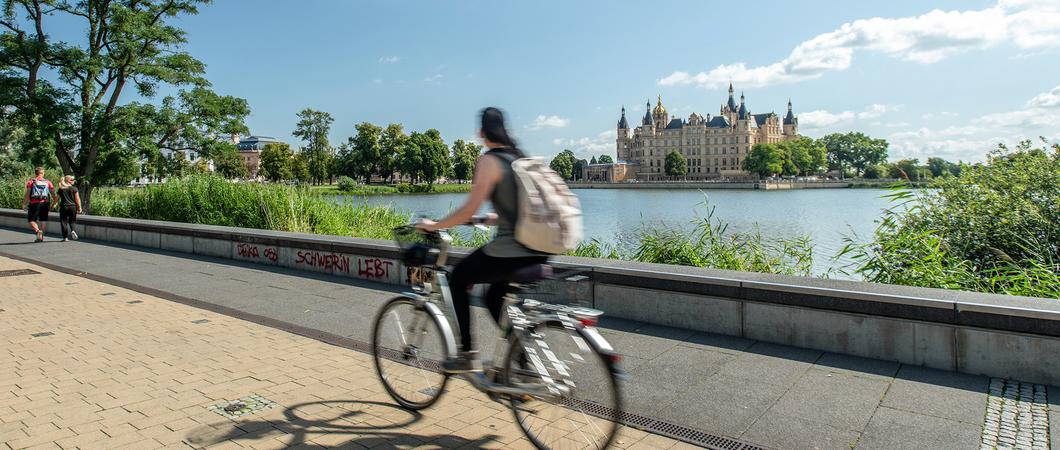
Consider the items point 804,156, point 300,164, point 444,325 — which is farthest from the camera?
point 804,156

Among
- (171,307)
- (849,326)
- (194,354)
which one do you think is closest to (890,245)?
(849,326)

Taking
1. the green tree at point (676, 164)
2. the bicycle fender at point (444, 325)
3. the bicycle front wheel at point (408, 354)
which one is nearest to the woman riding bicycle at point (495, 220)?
the bicycle fender at point (444, 325)

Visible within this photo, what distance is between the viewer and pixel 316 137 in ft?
276

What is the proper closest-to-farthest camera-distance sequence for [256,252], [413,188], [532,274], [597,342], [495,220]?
[597,342] → [532,274] → [495,220] → [256,252] → [413,188]

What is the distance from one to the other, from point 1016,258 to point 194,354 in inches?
297

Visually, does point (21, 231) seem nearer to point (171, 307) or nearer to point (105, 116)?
point (105, 116)

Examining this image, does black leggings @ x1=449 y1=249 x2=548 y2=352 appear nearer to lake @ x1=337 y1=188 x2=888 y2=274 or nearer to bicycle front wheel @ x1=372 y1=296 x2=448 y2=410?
bicycle front wheel @ x1=372 y1=296 x2=448 y2=410

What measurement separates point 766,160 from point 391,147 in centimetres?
7638

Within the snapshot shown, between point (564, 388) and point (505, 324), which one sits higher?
point (505, 324)

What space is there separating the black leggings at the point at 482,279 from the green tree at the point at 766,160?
5224 inches

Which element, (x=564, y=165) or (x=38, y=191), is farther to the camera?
(x=564, y=165)

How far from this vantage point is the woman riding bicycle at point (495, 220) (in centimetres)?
317

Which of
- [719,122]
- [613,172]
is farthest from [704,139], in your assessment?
[613,172]

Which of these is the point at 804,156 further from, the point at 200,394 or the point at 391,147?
the point at 200,394
